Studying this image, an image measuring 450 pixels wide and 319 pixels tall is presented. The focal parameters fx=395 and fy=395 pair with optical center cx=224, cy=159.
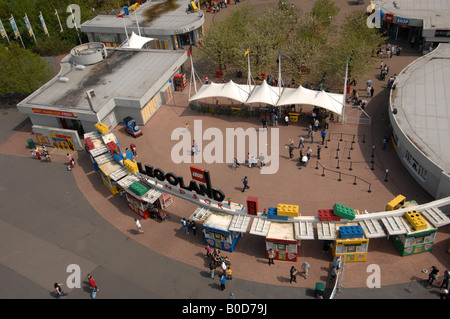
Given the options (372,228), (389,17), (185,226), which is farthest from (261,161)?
(389,17)

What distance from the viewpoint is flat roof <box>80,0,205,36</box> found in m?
63.8

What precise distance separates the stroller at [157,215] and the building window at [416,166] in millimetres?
22830

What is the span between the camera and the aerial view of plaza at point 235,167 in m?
28.8

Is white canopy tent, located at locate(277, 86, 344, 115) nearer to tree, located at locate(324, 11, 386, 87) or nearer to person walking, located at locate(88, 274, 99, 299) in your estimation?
tree, located at locate(324, 11, 386, 87)

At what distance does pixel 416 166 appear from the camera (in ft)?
117

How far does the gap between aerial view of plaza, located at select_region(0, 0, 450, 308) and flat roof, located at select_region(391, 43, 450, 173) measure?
20 centimetres

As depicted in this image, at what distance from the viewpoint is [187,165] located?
1604 inches

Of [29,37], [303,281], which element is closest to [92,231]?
[303,281]

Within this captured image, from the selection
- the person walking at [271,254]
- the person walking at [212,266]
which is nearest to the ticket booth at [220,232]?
the person walking at [212,266]

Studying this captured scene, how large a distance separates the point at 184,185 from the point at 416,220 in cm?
1800

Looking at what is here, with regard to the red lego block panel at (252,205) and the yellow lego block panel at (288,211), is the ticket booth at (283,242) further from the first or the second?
the red lego block panel at (252,205)

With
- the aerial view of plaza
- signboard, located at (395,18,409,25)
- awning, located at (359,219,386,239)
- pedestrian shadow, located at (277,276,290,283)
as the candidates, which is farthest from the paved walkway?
signboard, located at (395,18,409,25)

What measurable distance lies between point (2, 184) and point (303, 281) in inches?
1248
